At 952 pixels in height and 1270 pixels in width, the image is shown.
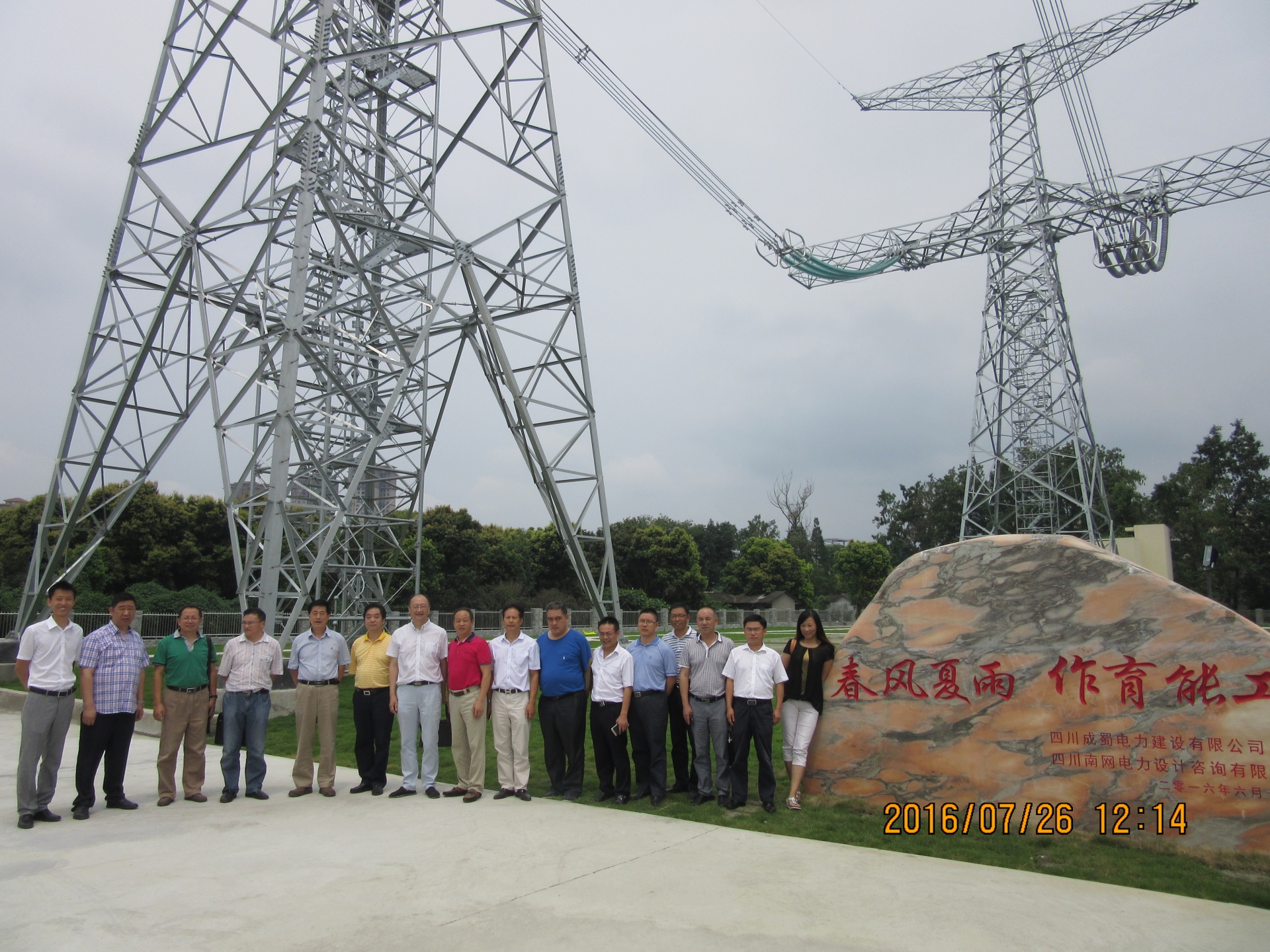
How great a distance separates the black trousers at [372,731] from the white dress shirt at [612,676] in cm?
160

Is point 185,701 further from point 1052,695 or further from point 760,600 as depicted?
point 760,600

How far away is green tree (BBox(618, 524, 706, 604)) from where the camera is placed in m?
40.8

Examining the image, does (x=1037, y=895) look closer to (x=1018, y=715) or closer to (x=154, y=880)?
(x=1018, y=715)

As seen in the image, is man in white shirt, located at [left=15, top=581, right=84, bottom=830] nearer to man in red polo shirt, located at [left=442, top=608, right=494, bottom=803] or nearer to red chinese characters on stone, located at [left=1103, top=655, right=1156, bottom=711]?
man in red polo shirt, located at [left=442, top=608, right=494, bottom=803]

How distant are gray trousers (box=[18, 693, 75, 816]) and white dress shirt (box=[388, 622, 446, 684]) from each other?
7.04 feet

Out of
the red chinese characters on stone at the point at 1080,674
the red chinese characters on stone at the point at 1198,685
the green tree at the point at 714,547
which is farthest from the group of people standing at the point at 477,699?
the green tree at the point at 714,547

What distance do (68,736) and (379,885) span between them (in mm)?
6822

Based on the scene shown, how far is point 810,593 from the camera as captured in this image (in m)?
48.8

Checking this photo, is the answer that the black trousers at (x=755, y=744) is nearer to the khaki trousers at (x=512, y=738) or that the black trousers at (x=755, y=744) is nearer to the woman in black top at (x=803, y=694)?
the woman in black top at (x=803, y=694)

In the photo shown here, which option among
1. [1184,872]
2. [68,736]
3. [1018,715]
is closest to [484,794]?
[1018,715]

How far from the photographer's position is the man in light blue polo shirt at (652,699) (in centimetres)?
630

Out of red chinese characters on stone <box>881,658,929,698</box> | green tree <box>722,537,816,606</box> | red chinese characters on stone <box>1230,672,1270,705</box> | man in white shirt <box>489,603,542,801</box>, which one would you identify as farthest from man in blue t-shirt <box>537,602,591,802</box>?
green tree <box>722,537,816,606</box>

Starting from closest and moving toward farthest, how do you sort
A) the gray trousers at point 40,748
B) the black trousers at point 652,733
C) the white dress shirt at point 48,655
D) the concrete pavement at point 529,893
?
the concrete pavement at point 529,893
the gray trousers at point 40,748
the white dress shirt at point 48,655
the black trousers at point 652,733

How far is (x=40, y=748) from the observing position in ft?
18.1
